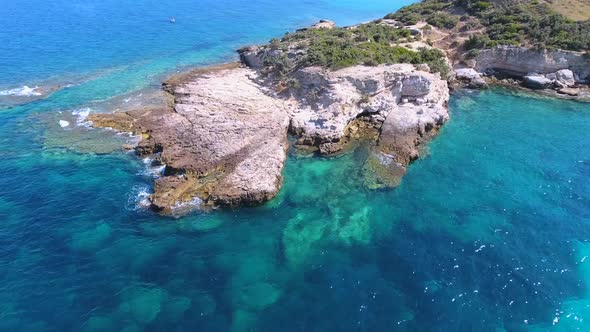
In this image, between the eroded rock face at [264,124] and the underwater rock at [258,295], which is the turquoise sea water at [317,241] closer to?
the underwater rock at [258,295]

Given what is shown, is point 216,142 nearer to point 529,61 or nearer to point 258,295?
point 258,295

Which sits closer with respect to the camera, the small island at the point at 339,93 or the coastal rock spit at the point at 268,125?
the coastal rock spit at the point at 268,125

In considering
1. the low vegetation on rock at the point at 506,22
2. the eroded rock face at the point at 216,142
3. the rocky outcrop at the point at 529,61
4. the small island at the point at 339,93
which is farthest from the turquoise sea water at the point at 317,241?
the low vegetation on rock at the point at 506,22

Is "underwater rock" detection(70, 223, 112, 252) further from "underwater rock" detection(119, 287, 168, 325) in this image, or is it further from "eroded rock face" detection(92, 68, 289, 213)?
"underwater rock" detection(119, 287, 168, 325)

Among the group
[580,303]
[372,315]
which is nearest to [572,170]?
[580,303]

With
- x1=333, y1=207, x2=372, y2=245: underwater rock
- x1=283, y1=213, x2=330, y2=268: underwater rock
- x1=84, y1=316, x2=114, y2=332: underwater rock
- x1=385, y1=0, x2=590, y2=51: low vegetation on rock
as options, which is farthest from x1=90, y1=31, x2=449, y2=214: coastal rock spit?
x1=385, y1=0, x2=590, y2=51: low vegetation on rock

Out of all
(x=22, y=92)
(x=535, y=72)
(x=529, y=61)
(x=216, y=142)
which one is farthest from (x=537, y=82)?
(x=22, y=92)

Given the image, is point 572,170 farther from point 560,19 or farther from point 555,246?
point 560,19
